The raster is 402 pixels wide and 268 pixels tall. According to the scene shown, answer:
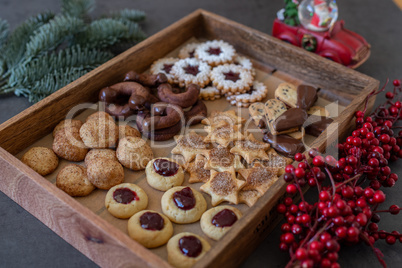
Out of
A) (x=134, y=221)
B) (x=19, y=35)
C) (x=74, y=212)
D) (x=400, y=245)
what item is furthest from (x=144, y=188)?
(x=19, y=35)

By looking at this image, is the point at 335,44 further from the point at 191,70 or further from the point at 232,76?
the point at 191,70

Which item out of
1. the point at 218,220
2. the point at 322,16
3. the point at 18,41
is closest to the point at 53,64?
the point at 18,41

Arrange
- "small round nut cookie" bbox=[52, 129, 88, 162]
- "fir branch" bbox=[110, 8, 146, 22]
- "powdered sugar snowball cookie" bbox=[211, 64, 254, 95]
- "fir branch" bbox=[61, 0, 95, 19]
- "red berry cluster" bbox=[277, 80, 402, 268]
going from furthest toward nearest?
"fir branch" bbox=[110, 8, 146, 22]
"fir branch" bbox=[61, 0, 95, 19]
"powdered sugar snowball cookie" bbox=[211, 64, 254, 95]
"small round nut cookie" bbox=[52, 129, 88, 162]
"red berry cluster" bbox=[277, 80, 402, 268]

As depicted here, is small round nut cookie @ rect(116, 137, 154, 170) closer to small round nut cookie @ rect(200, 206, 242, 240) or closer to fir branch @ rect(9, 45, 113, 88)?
small round nut cookie @ rect(200, 206, 242, 240)

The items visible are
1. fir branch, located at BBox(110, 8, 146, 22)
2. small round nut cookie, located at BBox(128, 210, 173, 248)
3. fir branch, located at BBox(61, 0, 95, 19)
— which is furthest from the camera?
fir branch, located at BBox(110, 8, 146, 22)

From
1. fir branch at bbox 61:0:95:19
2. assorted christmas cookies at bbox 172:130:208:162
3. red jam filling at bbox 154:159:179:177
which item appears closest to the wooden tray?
red jam filling at bbox 154:159:179:177
